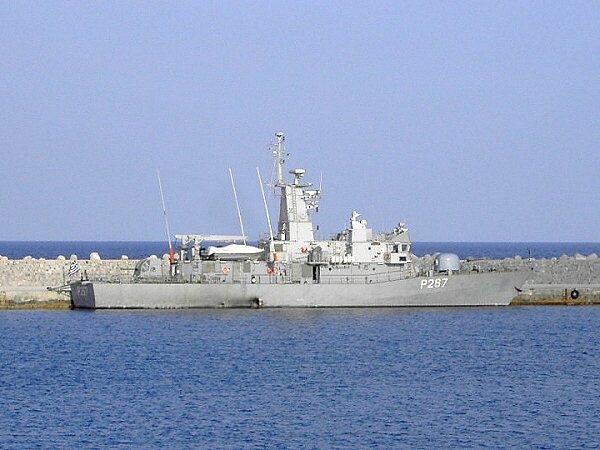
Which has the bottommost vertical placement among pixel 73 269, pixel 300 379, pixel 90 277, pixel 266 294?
pixel 300 379

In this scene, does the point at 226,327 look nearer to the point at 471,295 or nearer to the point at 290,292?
the point at 290,292

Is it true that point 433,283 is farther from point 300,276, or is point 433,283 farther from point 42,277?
point 42,277

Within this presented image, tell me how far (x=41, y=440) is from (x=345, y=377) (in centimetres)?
1199

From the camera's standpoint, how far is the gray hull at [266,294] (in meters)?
59.0

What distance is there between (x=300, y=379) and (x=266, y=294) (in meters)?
19.1

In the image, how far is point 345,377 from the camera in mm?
40688

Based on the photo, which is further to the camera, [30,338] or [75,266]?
[75,266]

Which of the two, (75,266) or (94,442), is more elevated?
(75,266)

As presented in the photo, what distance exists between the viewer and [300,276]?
59844 mm

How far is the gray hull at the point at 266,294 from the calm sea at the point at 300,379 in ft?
2.58

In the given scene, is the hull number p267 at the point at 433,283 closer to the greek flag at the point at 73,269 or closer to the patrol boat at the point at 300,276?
the patrol boat at the point at 300,276

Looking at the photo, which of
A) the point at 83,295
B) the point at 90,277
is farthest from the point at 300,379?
the point at 90,277

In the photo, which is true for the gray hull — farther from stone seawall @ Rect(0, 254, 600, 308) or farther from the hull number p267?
stone seawall @ Rect(0, 254, 600, 308)

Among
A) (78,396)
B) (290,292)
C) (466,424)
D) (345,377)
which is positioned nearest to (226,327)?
(290,292)
